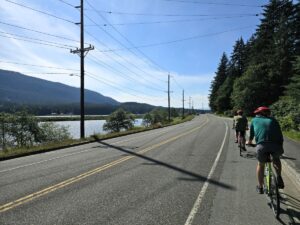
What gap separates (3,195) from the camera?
880 cm

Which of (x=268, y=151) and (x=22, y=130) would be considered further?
(x=22, y=130)

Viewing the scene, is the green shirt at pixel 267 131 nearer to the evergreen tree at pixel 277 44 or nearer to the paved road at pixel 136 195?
the paved road at pixel 136 195

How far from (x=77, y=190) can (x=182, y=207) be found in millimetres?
2763

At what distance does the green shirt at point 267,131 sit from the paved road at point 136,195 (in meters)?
1.28

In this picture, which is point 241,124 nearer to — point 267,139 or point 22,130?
point 267,139

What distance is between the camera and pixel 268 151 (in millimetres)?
7961

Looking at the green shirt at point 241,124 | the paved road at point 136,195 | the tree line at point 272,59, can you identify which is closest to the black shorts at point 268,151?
the paved road at point 136,195

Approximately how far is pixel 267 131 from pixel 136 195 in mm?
3041

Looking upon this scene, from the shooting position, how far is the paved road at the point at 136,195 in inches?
274

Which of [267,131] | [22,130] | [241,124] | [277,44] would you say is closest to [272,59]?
[277,44]

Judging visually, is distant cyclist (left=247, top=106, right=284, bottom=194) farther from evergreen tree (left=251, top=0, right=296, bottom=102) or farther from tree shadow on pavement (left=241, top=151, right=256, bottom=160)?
evergreen tree (left=251, top=0, right=296, bottom=102)

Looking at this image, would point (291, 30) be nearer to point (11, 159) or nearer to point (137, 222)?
point (11, 159)

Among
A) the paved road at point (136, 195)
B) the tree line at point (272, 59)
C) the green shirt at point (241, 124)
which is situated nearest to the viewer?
the paved road at point (136, 195)

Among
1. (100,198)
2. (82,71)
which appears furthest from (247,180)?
(82,71)
